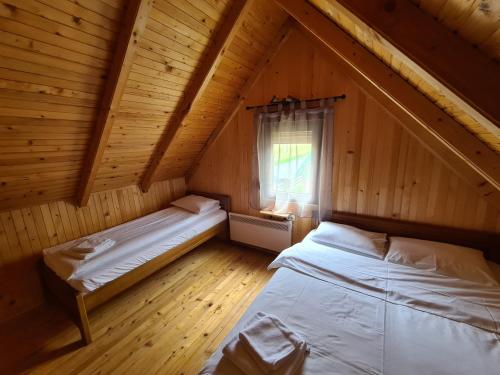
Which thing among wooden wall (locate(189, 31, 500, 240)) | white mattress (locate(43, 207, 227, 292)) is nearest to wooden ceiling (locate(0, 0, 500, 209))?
wooden wall (locate(189, 31, 500, 240))

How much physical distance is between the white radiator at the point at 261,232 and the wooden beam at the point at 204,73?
131 cm

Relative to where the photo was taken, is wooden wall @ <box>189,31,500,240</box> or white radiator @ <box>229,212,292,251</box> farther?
white radiator @ <box>229,212,292,251</box>

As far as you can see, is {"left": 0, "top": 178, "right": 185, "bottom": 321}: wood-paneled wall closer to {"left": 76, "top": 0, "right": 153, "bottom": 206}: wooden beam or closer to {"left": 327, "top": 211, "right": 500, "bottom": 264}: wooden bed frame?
{"left": 76, "top": 0, "right": 153, "bottom": 206}: wooden beam

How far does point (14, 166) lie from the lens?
178 centimetres

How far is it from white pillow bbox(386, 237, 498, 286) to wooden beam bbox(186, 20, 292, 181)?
2.31 m

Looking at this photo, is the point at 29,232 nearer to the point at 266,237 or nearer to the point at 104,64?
the point at 104,64

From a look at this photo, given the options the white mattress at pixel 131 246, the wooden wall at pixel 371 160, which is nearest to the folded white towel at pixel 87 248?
the white mattress at pixel 131 246

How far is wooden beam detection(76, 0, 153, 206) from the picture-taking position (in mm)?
1437

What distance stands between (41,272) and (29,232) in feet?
1.35

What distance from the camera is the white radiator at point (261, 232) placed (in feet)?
9.30

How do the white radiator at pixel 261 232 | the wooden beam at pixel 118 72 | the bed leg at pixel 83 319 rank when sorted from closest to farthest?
1. the wooden beam at pixel 118 72
2. the bed leg at pixel 83 319
3. the white radiator at pixel 261 232

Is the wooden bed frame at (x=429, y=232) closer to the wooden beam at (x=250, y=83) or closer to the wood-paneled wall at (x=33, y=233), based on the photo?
the wooden beam at (x=250, y=83)

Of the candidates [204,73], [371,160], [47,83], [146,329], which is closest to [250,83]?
[204,73]

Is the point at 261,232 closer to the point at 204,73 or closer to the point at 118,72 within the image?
the point at 204,73
